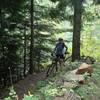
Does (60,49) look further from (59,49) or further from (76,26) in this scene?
(76,26)

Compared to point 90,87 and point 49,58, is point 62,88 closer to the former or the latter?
point 90,87

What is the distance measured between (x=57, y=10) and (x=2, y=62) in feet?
16.1

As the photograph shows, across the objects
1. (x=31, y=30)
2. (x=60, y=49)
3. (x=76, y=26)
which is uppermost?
(x=76, y=26)

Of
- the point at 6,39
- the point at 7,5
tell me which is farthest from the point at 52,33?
the point at 7,5

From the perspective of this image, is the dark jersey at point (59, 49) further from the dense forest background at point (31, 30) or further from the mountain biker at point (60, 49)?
the dense forest background at point (31, 30)

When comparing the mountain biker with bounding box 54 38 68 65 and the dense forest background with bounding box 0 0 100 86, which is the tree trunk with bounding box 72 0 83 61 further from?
the mountain biker with bounding box 54 38 68 65

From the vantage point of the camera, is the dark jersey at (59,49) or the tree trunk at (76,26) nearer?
the dark jersey at (59,49)

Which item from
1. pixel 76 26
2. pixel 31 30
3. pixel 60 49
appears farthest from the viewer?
pixel 31 30

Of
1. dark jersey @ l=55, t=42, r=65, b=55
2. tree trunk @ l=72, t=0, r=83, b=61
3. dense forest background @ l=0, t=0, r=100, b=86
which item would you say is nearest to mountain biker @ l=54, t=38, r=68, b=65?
dark jersey @ l=55, t=42, r=65, b=55

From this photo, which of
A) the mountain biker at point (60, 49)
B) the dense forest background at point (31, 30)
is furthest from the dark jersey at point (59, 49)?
the dense forest background at point (31, 30)

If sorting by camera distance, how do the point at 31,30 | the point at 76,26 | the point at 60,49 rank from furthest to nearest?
the point at 31,30 < the point at 76,26 < the point at 60,49

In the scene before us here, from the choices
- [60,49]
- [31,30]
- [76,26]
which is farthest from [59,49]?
[31,30]

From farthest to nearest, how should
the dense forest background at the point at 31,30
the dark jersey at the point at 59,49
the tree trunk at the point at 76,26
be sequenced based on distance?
the dense forest background at the point at 31,30, the tree trunk at the point at 76,26, the dark jersey at the point at 59,49

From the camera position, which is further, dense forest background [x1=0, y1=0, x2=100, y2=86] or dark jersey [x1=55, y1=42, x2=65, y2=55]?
dense forest background [x1=0, y1=0, x2=100, y2=86]
